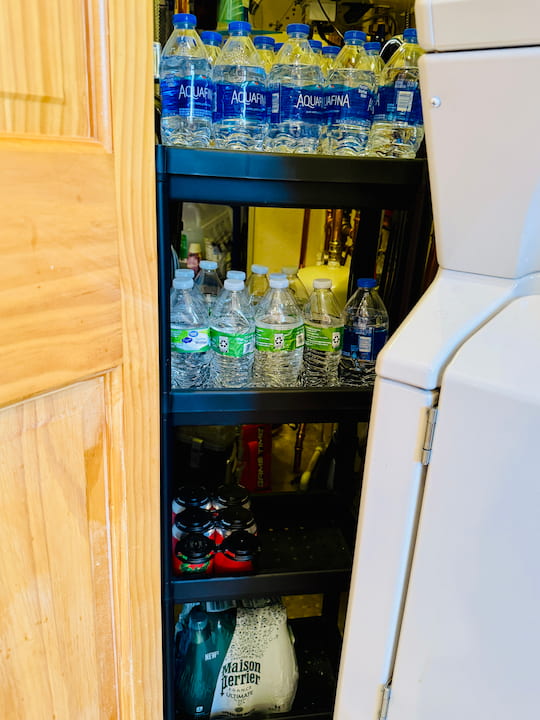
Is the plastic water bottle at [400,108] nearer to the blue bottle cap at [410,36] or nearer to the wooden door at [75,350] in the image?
the blue bottle cap at [410,36]

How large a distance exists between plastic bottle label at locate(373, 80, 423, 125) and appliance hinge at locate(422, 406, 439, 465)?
0.56m

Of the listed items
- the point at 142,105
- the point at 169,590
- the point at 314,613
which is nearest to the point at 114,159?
the point at 142,105

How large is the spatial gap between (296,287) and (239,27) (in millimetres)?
491

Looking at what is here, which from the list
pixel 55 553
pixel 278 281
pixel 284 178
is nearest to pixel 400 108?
pixel 284 178

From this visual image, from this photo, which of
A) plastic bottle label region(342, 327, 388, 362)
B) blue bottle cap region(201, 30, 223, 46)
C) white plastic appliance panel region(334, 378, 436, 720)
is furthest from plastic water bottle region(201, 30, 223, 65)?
white plastic appliance panel region(334, 378, 436, 720)

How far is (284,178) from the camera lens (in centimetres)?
86

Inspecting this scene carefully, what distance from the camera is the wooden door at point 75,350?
1.75 ft

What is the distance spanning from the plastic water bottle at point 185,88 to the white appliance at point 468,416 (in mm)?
392

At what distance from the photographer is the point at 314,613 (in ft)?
5.15

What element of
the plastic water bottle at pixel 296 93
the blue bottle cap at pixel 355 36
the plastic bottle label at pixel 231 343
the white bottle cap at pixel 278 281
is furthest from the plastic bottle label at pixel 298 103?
the plastic bottle label at pixel 231 343

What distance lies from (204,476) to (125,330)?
0.92m

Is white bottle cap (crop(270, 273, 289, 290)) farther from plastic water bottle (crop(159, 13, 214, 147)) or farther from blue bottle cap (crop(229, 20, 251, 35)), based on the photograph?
blue bottle cap (crop(229, 20, 251, 35))

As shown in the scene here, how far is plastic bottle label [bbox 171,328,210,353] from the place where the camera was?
964 mm

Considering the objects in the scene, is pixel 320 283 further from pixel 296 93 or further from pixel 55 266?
pixel 55 266
